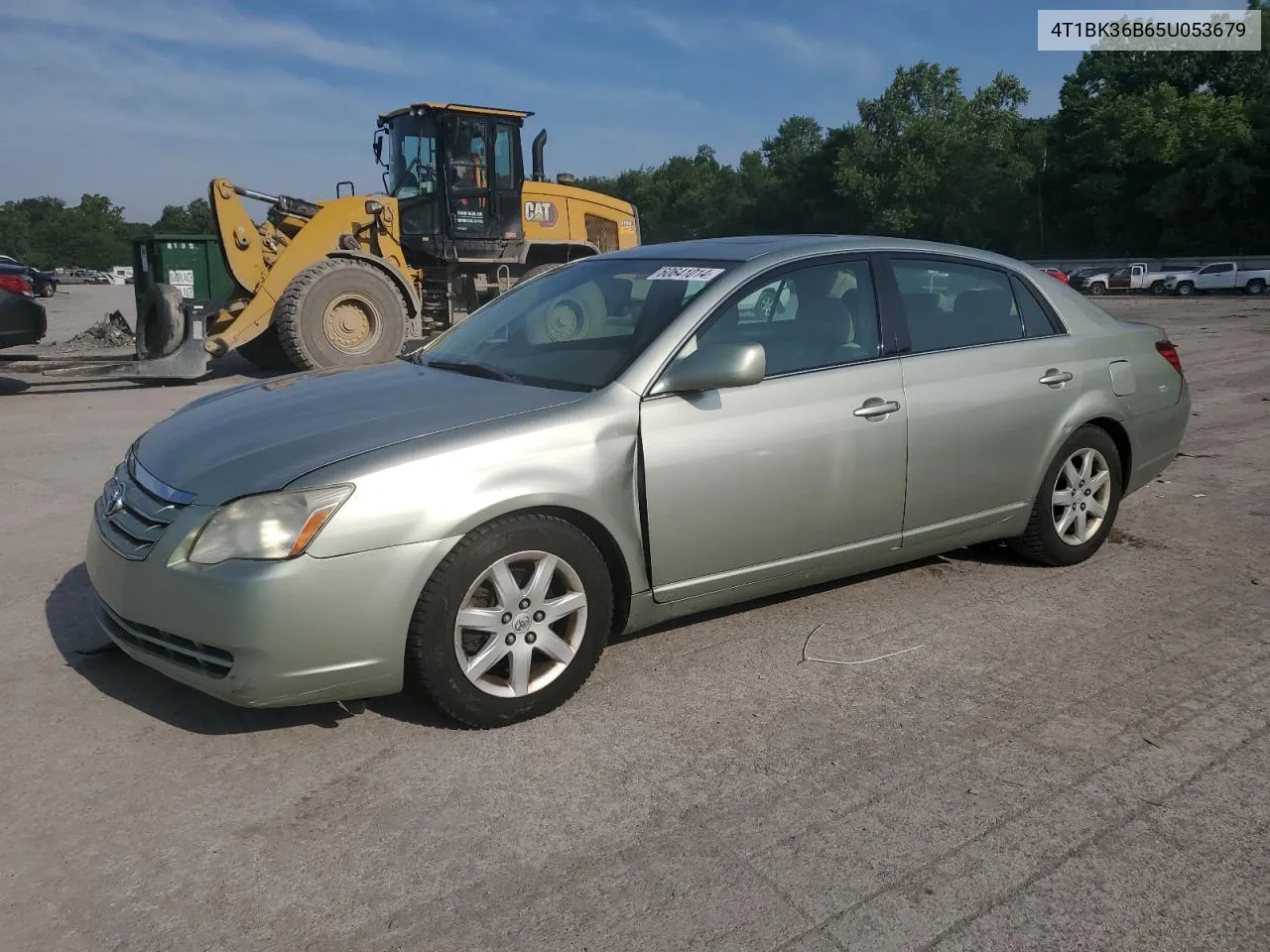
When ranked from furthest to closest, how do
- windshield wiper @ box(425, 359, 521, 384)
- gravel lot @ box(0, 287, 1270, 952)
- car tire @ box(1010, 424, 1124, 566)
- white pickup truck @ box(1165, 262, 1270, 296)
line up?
white pickup truck @ box(1165, 262, 1270, 296), car tire @ box(1010, 424, 1124, 566), windshield wiper @ box(425, 359, 521, 384), gravel lot @ box(0, 287, 1270, 952)

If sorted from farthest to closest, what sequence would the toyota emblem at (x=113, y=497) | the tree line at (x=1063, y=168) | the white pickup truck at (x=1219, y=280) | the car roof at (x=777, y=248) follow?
1. the tree line at (x=1063, y=168)
2. the white pickup truck at (x=1219, y=280)
3. the car roof at (x=777, y=248)
4. the toyota emblem at (x=113, y=497)

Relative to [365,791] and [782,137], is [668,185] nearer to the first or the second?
[782,137]

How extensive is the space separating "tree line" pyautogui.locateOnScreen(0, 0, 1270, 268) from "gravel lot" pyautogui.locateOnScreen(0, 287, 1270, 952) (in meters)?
52.1

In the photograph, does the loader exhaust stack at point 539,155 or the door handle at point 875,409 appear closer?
the door handle at point 875,409

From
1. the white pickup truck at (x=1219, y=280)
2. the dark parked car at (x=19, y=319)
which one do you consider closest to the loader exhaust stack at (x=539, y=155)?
the dark parked car at (x=19, y=319)

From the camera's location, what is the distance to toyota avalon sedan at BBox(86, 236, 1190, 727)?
3211 mm

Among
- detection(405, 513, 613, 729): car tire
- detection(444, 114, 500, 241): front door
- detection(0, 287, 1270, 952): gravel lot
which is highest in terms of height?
detection(444, 114, 500, 241): front door

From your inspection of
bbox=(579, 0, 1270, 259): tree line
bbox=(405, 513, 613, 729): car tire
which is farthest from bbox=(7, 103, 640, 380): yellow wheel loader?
bbox=(579, 0, 1270, 259): tree line

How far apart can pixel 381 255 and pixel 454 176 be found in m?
1.39

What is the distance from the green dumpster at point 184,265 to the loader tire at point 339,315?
366 centimetres

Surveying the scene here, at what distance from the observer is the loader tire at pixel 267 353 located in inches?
542

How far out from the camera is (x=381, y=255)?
1404 cm

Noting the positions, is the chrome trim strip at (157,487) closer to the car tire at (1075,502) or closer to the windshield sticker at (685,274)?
the windshield sticker at (685,274)

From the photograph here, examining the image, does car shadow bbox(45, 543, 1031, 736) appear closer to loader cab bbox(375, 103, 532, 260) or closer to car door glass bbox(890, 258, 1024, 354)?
car door glass bbox(890, 258, 1024, 354)
